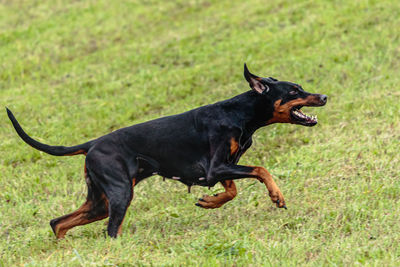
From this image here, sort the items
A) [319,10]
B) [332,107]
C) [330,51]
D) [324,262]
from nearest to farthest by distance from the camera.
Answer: [324,262]
[332,107]
[330,51]
[319,10]

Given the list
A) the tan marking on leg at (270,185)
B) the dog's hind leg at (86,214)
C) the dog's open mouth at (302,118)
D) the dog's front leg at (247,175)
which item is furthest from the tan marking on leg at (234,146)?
the dog's hind leg at (86,214)

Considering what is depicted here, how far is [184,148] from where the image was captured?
6547 mm

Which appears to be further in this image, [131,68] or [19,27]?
[19,27]

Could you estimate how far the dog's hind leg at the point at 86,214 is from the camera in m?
6.54

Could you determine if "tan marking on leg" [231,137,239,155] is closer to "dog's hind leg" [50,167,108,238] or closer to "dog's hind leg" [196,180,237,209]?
"dog's hind leg" [196,180,237,209]

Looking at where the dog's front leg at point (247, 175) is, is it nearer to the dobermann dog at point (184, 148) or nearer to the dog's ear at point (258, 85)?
the dobermann dog at point (184, 148)

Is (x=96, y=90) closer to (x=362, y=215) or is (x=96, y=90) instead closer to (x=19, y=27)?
(x=19, y=27)

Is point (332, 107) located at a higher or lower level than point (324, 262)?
lower

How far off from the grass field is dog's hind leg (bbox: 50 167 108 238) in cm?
17

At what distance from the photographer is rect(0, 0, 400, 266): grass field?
18.7ft

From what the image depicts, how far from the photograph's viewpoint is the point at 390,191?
6758 millimetres

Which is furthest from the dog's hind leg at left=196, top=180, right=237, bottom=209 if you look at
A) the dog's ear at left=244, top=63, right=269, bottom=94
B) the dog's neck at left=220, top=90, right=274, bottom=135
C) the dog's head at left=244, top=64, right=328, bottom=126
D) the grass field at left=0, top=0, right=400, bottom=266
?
the dog's ear at left=244, top=63, right=269, bottom=94

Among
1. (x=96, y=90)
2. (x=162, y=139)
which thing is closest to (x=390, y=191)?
(x=162, y=139)

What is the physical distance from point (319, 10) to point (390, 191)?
30.0 ft
